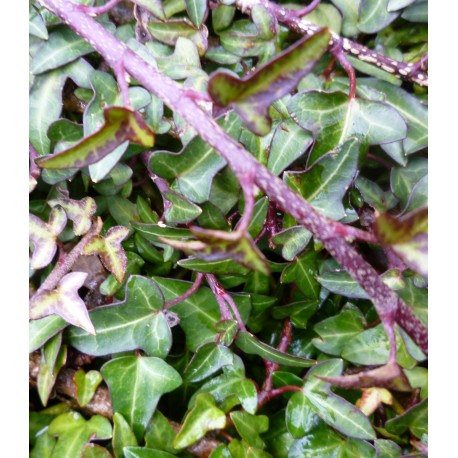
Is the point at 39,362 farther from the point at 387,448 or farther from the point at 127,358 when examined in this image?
the point at 387,448

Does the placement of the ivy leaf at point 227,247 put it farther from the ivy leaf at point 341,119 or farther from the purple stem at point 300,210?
the ivy leaf at point 341,119

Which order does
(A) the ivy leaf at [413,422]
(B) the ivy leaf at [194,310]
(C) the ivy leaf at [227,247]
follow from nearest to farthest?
(C) the ivy leaf at [227,247] → (A) the ivy leaf at [413,422] → (B) the ivy leaf at [194,310]

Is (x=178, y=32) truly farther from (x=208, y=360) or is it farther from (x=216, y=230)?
(x=208, y=360)

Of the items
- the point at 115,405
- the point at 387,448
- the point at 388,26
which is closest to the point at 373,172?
the point at 388,26

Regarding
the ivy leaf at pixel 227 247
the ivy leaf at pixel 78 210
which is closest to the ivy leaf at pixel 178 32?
the ivy leaf at pixel 78 210

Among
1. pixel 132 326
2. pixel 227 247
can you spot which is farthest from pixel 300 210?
pixel 132 326

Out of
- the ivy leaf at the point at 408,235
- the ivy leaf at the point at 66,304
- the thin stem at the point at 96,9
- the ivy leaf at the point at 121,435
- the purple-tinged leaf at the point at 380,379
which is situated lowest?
the ivy leaf at the point at 121,435

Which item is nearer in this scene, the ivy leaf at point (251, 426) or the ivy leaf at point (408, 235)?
the ivy leaf at point (408, 235)
